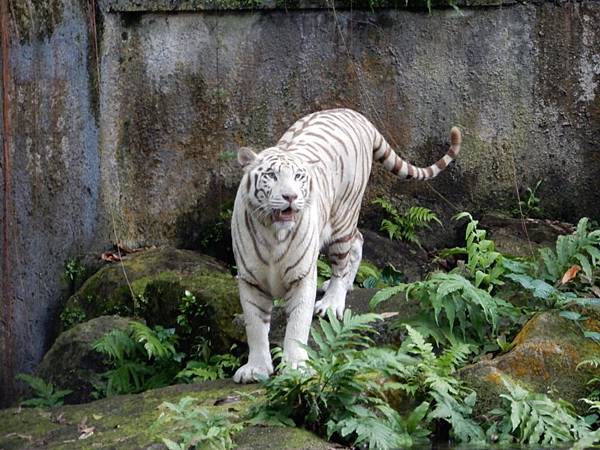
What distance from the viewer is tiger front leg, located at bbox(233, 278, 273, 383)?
6.58 m

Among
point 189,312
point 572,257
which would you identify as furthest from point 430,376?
point 189,312

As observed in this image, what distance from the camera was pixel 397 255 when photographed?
902cm

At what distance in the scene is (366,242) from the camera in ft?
29.6

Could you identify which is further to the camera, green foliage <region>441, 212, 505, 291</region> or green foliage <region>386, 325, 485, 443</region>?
green foliage <region>441, 212, 505, 291</region>

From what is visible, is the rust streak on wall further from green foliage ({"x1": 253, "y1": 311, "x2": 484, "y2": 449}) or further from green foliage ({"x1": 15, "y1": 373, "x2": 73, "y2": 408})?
green foliage ({"x1": 253, "y1": 311, "x2": 484, "y2": 449})

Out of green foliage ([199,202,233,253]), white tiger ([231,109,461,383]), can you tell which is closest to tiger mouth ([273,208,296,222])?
white tiger ([231,109,461,383])

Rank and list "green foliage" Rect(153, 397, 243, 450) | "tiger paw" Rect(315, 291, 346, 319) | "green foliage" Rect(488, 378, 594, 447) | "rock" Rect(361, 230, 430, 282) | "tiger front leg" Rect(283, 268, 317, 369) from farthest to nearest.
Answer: "rock" Rect(361, 230, 430, 282) → "tiger paw" Rect(315, 291, 346, 319) → "tiger front leg" Rect(283, 268, 317, 369) → "green foliage" Rect(488, 378, 594, 447) → "green foliage" Rect(153, 397, 243, 450)

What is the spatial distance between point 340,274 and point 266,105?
1961mm

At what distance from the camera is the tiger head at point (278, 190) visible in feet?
21.0

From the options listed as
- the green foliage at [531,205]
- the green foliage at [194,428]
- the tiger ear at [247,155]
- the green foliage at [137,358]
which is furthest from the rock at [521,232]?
the green foliage at [194,428]

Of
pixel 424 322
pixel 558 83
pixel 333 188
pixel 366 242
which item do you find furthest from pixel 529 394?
pixel 558 83

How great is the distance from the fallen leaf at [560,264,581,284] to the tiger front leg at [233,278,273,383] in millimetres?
1784

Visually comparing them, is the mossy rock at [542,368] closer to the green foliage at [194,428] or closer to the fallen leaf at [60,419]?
the green foliage at [194,428]

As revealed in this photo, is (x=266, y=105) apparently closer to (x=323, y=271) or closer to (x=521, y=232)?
(x=323, y=271)
